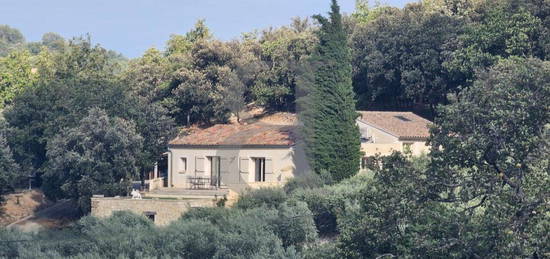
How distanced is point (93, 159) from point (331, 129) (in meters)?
9.70

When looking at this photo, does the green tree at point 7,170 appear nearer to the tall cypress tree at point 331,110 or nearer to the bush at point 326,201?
the tall cypress tree at point 331,110

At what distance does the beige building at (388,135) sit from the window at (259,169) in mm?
4249

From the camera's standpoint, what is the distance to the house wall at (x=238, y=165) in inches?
1534

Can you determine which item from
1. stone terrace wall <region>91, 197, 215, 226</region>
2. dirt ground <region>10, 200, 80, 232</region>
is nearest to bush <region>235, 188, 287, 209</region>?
stone terrace wall <region>91, 197, 215, 226</region>

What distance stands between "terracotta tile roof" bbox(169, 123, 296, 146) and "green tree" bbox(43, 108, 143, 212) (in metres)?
3.05

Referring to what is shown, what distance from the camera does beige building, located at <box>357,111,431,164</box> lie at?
39.4m

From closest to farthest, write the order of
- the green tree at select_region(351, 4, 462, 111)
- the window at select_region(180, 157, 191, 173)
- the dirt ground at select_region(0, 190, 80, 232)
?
1. the dirt ground at select_region(0, 190, 80, 232)
2. the window at select_region(180, 157, 191, 173)
3. the green tree at select_region(351, 4, 462, 111)

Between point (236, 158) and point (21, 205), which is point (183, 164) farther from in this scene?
point (21, 205)

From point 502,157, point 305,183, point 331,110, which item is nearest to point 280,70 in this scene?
point 331,110

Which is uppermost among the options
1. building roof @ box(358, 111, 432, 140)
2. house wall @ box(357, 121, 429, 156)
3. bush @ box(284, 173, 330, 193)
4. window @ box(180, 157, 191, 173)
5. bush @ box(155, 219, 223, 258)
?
building roof @ box(358, 111, 432, 140)

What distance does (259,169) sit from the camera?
40.2 metres

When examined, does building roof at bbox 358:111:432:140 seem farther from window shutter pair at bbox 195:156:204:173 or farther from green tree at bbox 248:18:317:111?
green tree at bbox 248:18:317:111

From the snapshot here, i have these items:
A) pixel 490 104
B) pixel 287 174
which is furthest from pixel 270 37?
pixel 490 104

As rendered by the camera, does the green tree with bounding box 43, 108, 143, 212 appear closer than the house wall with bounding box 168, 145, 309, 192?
Yes
